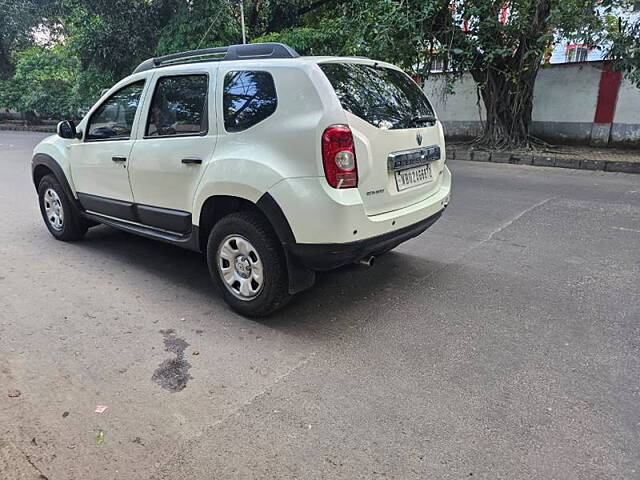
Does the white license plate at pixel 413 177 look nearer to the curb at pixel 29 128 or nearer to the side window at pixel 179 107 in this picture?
the side window at pixel 179 107

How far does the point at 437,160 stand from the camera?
383 centimetres

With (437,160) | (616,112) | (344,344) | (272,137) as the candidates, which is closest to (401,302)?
(344,344)

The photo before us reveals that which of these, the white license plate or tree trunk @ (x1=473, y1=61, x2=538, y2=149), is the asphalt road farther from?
tree trunk @ (x1=473, y1=61, x2=538, y2=149)

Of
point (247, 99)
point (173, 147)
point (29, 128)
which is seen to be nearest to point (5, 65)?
point (29, 128)

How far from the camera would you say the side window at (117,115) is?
4132mm

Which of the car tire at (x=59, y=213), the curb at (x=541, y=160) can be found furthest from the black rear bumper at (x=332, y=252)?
the curb at (x=541, y=160)

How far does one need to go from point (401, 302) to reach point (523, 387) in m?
1.20

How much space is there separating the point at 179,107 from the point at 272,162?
1193 millimetres

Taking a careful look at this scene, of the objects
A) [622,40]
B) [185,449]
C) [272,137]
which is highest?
[622,40]

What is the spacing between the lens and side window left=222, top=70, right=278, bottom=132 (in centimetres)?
314

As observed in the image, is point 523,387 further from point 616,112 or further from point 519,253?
point 616,112

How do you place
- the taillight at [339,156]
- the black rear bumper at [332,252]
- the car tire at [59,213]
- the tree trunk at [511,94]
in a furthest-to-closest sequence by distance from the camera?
the tree trunk at [511,94]
the car tire at [59,213]
the black rear bumper at [332,252]
the taillight at [339,156]

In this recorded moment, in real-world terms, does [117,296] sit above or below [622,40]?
below

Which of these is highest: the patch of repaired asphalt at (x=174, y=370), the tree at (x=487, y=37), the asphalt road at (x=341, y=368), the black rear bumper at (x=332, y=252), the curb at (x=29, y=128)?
the tree at (x=487, y=37)
